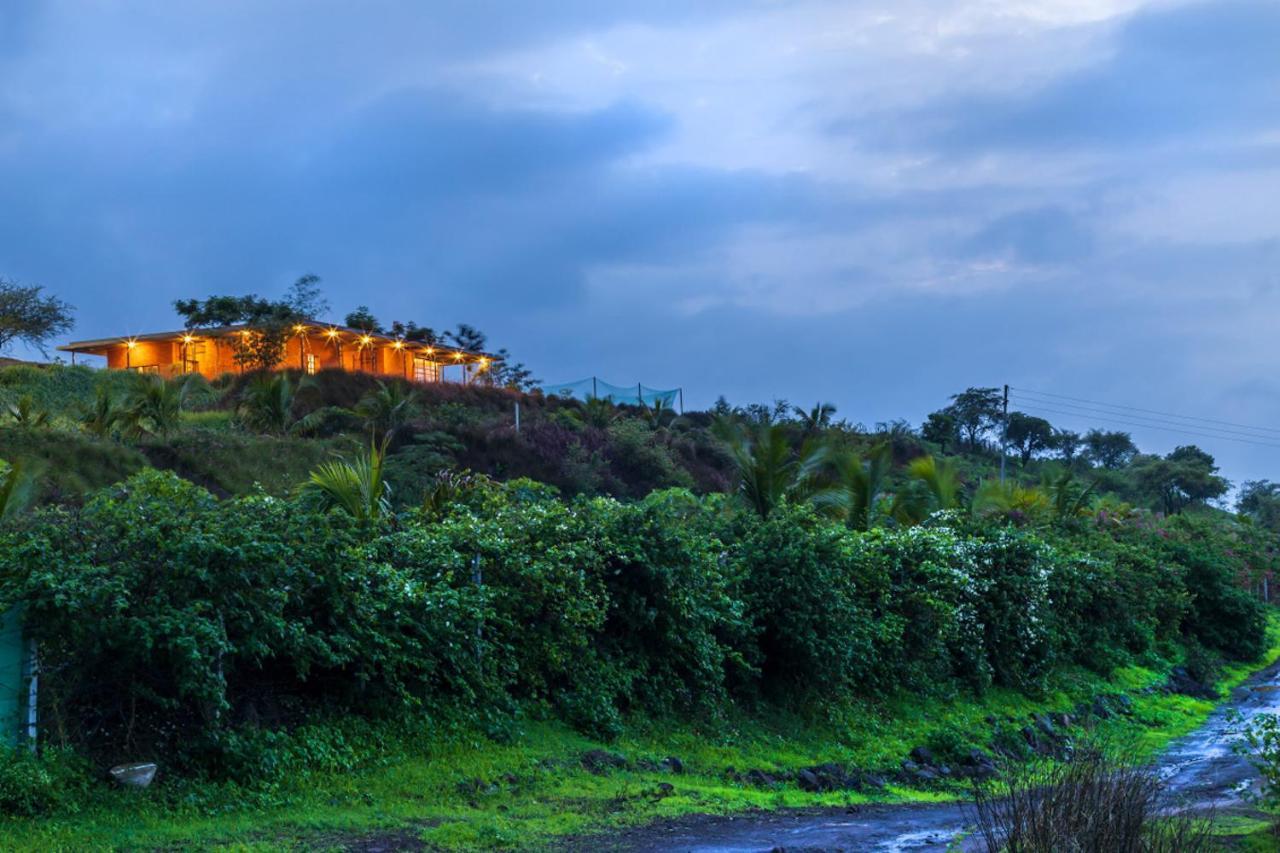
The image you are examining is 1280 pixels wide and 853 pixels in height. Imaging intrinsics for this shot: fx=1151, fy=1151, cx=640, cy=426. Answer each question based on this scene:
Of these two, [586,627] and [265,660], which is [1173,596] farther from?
[265,660]

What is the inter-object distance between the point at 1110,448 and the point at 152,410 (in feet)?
263

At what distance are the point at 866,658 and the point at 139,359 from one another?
46963 mm

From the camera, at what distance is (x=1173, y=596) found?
27438mm

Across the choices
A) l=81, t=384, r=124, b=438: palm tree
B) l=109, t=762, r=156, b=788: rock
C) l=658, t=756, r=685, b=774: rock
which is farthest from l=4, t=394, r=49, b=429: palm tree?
l=109, t=762, r=156, b=788: rock

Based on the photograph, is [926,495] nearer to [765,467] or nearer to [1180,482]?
[765,467]

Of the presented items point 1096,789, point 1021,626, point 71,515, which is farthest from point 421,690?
point 1021,626

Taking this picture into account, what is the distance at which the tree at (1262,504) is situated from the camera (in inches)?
2646

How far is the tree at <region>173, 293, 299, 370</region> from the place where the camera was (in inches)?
1866

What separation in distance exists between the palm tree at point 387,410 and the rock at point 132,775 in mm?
28671

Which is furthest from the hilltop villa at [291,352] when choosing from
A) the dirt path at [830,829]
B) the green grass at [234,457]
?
the dirt path at [830,829]

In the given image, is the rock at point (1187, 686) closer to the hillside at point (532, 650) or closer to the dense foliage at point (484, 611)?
the hillside at point (532, 650)

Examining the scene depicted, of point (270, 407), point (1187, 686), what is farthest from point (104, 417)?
point (1187, 686)

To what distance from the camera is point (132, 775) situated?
8.67 m

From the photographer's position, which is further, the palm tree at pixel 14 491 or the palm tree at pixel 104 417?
the palm tree at pixel 104 417
